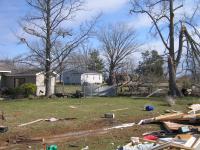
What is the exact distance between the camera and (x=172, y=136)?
13203mm

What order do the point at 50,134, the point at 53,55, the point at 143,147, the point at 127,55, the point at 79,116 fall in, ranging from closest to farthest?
1. the point at 143,147
2. the point at 50,134
3. the point at 79,116
4. the point at 53,55
5. the point at 127,55

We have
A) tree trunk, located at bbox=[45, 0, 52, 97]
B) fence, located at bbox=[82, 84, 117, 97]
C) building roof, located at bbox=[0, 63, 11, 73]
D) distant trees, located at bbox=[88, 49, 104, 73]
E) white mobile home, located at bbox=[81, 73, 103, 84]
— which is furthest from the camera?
distant trees, located at bbox=[88, 49, 104, 73]

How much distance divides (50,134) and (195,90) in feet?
84.5

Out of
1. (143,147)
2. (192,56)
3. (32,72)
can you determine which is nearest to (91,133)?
(143,147)

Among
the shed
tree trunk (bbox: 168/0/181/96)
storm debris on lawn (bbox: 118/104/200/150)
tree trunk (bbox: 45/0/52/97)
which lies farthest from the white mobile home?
storm debris on lawn (bbox: 118/104/200/150)

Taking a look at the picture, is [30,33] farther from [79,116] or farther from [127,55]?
[127,55]

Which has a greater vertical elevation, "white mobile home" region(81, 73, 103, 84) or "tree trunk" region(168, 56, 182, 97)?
"white mobile home" region(81, 73, 103, 84)

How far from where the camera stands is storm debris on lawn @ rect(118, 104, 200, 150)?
1019 centimetres

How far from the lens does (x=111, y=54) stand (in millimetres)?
78000

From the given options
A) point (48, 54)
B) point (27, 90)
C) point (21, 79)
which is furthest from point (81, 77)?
point (48, 54)

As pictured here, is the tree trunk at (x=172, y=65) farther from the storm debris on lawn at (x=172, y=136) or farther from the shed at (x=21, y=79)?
the storm debris on lawn at (x=172, y=136)

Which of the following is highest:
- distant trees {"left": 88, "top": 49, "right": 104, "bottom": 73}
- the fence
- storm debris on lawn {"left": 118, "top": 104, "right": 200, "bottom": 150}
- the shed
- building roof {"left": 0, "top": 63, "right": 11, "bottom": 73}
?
distant trees {"left": 88, "top": 49, "right": 104, "bottom": 73}

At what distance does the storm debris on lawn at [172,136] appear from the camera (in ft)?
33.4

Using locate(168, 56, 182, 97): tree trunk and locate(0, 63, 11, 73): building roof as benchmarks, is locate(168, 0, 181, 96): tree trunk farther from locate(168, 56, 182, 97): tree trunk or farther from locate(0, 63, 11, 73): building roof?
locate(0, 63, 11, 73): building roof
